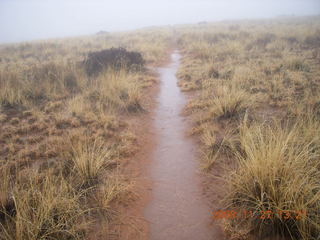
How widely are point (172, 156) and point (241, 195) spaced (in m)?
1.63

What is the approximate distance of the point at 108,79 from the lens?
705 centimetres

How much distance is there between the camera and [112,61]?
9500 mm

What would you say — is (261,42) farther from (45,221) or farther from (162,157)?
(45,221)

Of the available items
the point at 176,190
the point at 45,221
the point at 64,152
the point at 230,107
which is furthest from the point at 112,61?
the point at 45,221

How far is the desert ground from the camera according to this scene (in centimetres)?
216

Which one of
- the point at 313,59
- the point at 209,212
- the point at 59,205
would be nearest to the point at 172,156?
the point at 209,212

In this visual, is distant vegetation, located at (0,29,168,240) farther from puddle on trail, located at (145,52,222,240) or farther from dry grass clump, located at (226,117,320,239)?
dry grass clump, located at (226,117,320,239)

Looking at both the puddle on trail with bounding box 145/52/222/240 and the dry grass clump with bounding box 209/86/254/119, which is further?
the dry grass clump with bounding box 209/86/254/119

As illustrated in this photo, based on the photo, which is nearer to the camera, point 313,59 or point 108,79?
point 108,79

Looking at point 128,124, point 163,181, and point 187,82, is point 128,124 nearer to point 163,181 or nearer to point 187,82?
point 163,181

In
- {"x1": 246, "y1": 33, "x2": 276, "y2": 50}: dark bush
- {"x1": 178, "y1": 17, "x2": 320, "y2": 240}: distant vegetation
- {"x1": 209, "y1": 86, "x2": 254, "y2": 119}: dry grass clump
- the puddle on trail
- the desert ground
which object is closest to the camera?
{"x1": 178, "y1": 17, "x2": 320, "y2": 240}: distant vegetation
